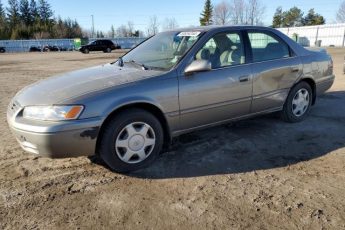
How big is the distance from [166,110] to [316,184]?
1799 mm

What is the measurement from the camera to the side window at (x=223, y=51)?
14.5 ft

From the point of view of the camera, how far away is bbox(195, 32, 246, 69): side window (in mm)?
4430

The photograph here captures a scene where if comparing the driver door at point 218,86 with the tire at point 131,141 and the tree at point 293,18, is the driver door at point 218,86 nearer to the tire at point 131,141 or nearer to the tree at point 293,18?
the tire at point 131,141

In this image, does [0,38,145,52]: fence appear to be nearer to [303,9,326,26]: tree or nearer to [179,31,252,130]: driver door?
[303,9,326,26]: tree

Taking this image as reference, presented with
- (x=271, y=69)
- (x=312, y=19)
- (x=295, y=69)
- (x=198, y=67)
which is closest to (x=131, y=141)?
(x=198, y=67)

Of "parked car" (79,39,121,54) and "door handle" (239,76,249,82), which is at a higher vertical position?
"door handle" (239,76,249,82)

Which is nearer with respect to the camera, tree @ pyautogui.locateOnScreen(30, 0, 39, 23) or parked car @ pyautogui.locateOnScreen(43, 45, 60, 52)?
parked car @ pyautogui.locateOnScreen(43, 45, 60, 52)

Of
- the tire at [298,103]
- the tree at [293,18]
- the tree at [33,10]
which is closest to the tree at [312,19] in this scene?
the tree at [293,18]

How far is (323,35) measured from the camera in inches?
1703

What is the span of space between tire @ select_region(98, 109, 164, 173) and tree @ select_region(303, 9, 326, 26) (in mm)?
79859

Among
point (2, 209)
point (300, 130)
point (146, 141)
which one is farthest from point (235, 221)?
point (300, 130)

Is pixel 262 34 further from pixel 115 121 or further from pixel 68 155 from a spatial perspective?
pixel 68 155

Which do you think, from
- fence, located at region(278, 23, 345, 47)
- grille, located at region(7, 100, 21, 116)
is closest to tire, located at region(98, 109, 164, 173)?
grille, located at region(7, 100, 21, 116)

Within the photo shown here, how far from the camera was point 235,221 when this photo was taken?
115 inches
